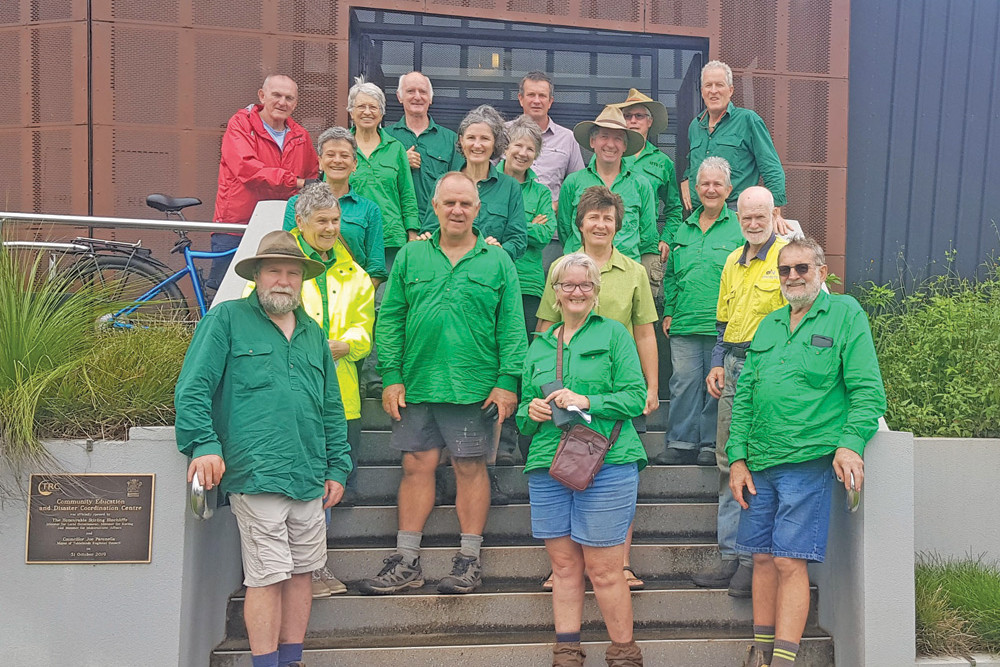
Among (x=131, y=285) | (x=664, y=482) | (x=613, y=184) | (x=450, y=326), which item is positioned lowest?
(x=664, y=482)

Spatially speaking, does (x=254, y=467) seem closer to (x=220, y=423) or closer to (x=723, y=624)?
(x=220, y=423)

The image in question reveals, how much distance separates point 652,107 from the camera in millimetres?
7195

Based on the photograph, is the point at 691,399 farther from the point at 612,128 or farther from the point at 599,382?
the point at 612,128

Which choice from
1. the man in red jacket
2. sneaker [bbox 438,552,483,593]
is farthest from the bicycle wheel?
sneaker [bbox 438,552,483,593]

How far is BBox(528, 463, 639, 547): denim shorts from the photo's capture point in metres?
4.32

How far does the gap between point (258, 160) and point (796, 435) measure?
165 inches

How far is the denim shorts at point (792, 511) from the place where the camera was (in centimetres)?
439

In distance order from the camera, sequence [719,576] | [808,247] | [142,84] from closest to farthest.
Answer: [808,247], [719,576], [142,84]

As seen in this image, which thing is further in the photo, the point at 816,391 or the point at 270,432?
the point at 816,391

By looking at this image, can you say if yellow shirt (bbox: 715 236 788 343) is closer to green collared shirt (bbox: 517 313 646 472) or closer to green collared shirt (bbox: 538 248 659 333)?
green collared shirt (bbox: 538 248 659 333)

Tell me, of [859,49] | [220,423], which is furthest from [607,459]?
[859,49]

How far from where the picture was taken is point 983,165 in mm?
10039

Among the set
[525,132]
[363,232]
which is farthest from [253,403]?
[525,132]

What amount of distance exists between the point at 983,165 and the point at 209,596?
28.1 feet
